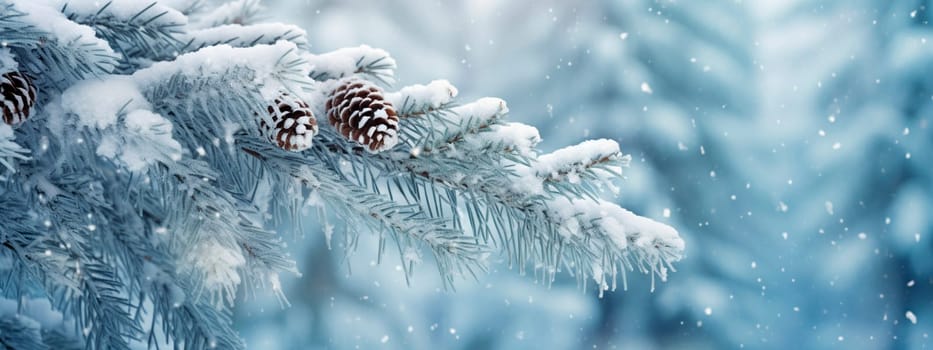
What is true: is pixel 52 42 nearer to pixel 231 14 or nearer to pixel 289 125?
pixel 289 125

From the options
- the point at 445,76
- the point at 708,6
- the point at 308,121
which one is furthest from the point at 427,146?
the point at 708,6

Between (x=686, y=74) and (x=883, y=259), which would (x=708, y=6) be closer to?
(x=686, y=74)

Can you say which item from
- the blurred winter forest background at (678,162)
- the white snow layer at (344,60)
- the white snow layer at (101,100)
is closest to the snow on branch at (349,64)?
the white snow layer at (344,60)

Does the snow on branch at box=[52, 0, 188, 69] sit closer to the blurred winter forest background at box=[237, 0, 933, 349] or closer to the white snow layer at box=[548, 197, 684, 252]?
the white snow layer at box=[548, 197, 684, 252]

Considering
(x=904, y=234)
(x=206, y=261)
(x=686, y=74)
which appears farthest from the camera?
(x=686, y=74)

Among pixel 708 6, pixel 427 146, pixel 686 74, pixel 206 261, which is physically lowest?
pixel 206 261

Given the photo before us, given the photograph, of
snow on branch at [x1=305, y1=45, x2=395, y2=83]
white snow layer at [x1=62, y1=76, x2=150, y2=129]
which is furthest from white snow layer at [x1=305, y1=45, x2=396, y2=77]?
white snow layer at [x1=62, y1=76, x2=150, y2=129]

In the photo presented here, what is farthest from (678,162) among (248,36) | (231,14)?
(248,36)
